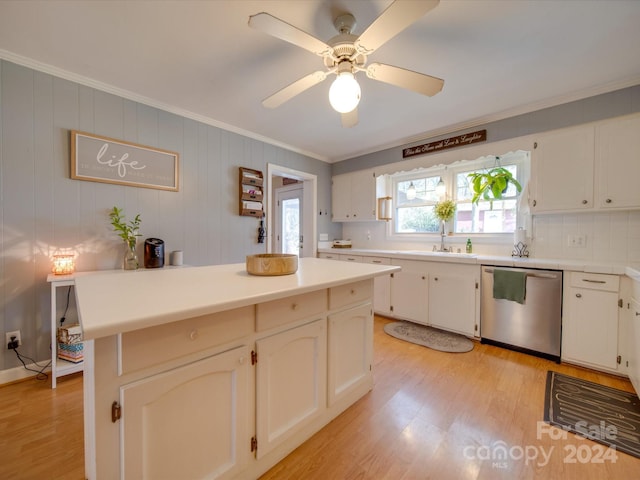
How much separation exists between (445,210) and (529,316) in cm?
147

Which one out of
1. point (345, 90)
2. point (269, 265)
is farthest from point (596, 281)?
point (269, 265)

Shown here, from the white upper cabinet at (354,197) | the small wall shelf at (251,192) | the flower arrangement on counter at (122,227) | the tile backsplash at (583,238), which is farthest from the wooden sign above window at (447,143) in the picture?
the flower arrangement on counter at (122,227)

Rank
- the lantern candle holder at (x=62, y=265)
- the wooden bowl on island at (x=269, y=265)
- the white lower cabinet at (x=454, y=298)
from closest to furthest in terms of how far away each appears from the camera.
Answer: the wooden bowl on island at (x=269, y=265)
the lantern candle holder at (x=62, y=265)
the white lower cabinet at (x=454, y=298)

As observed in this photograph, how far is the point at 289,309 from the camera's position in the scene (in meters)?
1.31

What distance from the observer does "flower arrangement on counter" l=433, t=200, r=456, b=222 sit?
3.35m

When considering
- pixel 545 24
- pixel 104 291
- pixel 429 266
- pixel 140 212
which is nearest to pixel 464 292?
pixel 429 266

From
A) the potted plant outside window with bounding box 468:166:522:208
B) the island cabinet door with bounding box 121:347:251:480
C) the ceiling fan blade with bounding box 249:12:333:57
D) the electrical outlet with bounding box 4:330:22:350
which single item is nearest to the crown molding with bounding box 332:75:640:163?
the potted plant outside window with bounding box 468:166:522:208

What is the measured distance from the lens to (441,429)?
1.58 metres

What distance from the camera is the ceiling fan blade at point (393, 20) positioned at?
3.70 feet

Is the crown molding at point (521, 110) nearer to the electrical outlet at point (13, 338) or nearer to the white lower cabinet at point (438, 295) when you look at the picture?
the white lower cabinet at point (438, 295)

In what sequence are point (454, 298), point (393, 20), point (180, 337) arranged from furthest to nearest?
1. point (454, 298)
2. point (393, 20)
3. point (180, 337)

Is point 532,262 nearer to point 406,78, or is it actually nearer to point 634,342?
point 634,342

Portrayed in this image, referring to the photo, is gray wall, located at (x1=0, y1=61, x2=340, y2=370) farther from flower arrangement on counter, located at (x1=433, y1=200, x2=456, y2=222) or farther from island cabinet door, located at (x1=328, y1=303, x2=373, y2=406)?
flower arrangement on counter, located at (x1=433, y1=200, x2=456, y2=222)

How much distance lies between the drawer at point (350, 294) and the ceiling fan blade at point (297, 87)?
53.8 inches
